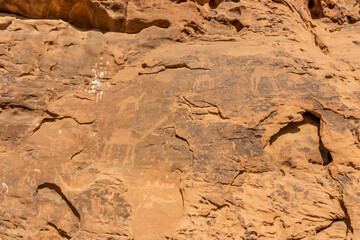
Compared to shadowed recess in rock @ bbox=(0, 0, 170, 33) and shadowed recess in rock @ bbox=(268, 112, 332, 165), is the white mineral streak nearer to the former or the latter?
shadowed recess in rock @ bbox=(0, 0, 170, 33)

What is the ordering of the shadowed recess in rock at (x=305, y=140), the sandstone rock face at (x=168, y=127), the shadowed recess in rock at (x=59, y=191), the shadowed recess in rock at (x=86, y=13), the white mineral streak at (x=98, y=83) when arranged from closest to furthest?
1. the sandstone rock face at (x=168, y=127)
2. the shadowed recess in rock at (x=305, y=140)
3. the shadowed recess in rock at (x=59, y=191)
4. the white mineral streak at (x=98, y=83)
5. the shadowed recess in rock at (x=86, y=13)

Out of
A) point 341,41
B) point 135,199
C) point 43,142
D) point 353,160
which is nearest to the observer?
point 353,160

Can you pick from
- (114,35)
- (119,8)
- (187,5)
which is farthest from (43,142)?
(187,5)

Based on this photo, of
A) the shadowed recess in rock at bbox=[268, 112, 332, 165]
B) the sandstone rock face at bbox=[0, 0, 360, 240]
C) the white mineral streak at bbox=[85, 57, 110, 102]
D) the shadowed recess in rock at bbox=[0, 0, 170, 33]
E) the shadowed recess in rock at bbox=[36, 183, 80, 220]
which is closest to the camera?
the sandstone rock face at bbox=[0, 0, 360, 240]

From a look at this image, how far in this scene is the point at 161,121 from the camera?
9.55 feet

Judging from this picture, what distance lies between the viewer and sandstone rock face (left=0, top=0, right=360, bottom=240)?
257 centimetres

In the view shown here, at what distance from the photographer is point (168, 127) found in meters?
2.88

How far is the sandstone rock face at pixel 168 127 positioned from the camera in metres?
2.57

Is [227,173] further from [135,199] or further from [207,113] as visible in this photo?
[135,199]

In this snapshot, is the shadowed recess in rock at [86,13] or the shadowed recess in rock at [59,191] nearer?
the shadowed recess in rock at [59,191]

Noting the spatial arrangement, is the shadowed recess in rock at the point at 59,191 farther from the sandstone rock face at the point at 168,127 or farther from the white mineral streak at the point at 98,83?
the white mineral streak at the point at 98,83

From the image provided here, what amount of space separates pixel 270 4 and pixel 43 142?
3232 millimetres

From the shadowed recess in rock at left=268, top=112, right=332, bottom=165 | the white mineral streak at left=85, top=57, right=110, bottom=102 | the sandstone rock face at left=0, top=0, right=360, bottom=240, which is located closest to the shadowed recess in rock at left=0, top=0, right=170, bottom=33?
the sandstone rock face at left=0, top=0, right=360, bottom=240

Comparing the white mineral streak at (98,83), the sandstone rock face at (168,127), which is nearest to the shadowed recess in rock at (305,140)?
the sandstone rock face at (168,127)
